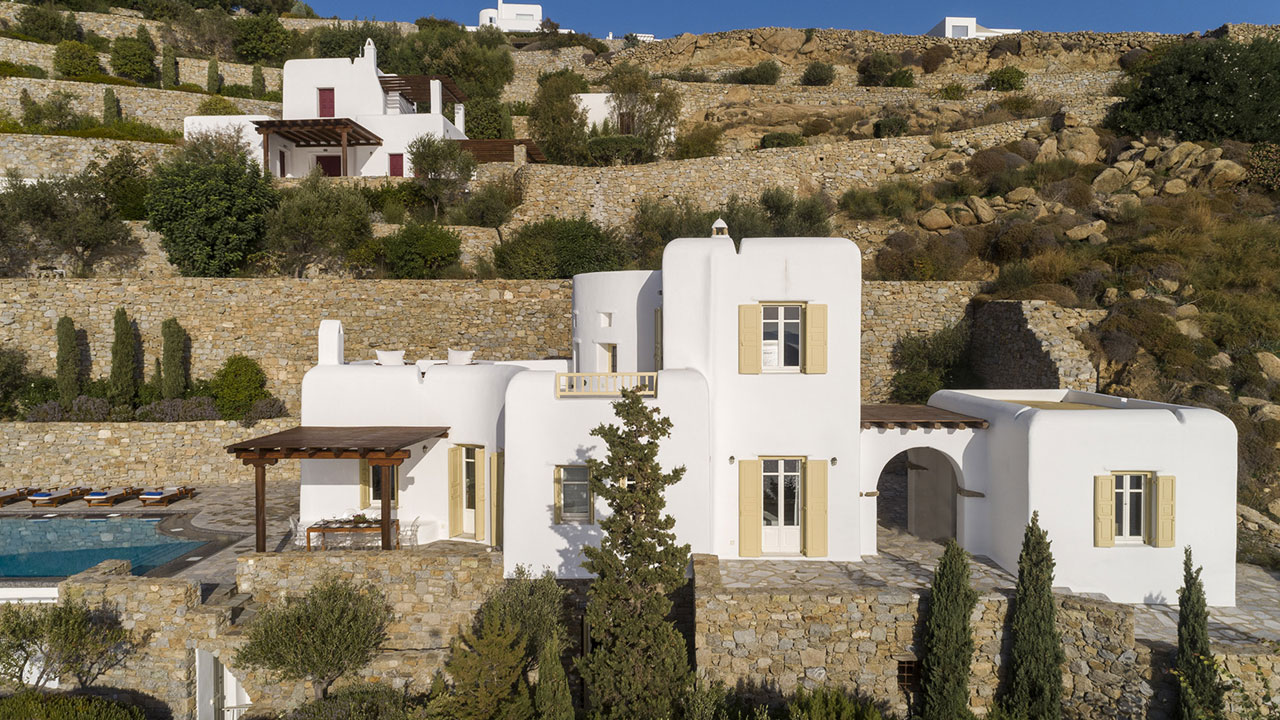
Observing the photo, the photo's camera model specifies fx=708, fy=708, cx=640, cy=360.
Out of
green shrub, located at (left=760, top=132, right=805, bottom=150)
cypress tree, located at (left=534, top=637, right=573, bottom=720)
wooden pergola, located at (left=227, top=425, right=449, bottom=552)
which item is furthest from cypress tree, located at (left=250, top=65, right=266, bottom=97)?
cypress tree, located at (left=534, top=637, right=573, bottom=720)

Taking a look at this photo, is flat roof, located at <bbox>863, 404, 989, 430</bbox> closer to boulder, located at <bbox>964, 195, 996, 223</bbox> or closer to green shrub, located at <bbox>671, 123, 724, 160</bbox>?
boulder, located at <bbox>964, 195, 996, 223</bbox>

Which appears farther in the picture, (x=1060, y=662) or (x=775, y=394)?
(x=775, y=394)

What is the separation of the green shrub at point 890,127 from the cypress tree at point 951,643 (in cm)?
2863

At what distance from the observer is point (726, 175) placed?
2980 centimetres

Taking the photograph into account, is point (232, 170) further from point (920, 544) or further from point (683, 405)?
point (920, 544)

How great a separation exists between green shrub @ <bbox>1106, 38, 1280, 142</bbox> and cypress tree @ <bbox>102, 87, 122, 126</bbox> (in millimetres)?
43637

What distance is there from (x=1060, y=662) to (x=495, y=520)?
8.92m

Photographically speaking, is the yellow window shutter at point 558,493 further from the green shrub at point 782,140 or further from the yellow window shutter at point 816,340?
the green shrub at point 782,140

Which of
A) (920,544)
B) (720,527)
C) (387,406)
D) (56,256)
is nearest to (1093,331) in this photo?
(920,544)

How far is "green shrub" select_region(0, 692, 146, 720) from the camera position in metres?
9.70

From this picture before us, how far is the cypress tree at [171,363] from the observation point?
20625 mm

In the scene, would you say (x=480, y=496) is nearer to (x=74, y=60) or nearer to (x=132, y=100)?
(x=132, y=100)

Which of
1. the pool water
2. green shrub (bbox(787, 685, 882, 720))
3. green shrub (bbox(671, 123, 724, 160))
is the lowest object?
green shrub (bbox(787, 685, 882, 720))

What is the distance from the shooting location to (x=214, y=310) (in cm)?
2188
